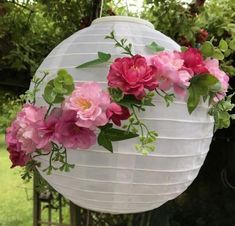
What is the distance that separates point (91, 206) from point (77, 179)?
7cm

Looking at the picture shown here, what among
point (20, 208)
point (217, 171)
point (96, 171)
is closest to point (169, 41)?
point (96, 171)

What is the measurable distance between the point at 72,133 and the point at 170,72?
0.15 meters

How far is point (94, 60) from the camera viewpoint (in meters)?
0.64

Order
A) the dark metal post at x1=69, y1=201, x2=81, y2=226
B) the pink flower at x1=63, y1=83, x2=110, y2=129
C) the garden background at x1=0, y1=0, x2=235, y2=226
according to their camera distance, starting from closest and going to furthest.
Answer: the pink flower at x1=63, y1=83, x2=110, y2=129
the garden background at x1=0, y1=0, x2=235, y2=226
the dark metal post at x1=69, y1=201, x2=81, y2=226

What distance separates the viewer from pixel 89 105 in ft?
1.98

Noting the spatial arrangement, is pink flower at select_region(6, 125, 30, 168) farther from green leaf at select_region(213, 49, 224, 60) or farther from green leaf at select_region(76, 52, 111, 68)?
green leaf at select_region(213, 49, 224, 60)

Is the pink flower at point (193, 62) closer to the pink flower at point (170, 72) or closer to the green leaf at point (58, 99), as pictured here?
the pink flower at point (170, 72)

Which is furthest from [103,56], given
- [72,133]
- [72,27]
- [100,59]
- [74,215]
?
[74,215]

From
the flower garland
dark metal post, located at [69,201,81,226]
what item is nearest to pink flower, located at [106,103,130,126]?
the flower garland

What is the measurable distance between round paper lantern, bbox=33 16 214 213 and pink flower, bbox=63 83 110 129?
4 centimetres

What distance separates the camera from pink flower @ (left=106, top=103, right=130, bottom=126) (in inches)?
23.9

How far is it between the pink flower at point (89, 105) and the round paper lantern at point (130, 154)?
0.04m

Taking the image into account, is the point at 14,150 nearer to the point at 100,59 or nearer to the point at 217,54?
the point at 100,59

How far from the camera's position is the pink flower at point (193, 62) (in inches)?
26.3
